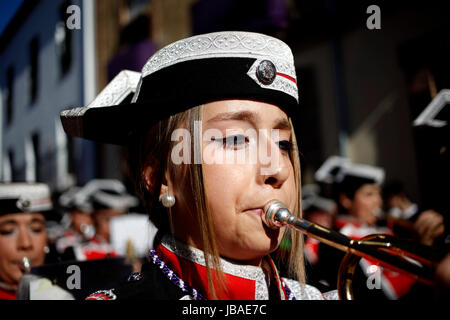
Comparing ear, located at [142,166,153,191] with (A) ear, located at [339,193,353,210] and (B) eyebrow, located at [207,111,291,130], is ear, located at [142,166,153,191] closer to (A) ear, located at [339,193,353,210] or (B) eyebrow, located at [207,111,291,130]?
(B) eyebrow, located at [207,111,291,130]

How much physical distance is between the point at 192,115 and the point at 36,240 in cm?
196

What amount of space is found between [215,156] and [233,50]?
1.25 ft

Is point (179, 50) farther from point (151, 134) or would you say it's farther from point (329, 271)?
point (329, 271)

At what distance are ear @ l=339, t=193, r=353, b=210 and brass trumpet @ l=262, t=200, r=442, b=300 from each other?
3.91 m

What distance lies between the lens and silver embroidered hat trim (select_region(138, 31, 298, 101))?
4.32 feet

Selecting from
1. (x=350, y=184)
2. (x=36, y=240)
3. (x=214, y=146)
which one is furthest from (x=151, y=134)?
(x=350, y=184)

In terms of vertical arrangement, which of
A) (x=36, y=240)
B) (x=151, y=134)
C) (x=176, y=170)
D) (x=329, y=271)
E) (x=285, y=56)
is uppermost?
(x=285, y=56)

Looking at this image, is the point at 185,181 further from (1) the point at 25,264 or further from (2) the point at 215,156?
(1) the point at 25,264

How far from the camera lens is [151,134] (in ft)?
4.73

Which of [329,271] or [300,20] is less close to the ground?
[300,20]

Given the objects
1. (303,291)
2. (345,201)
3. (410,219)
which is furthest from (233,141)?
(345,201)

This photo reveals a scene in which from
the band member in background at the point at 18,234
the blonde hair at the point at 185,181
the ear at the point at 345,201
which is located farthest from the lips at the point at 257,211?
the ear at the point at 345,201

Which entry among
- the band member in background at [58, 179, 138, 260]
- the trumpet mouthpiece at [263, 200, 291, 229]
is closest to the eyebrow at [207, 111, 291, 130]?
the trumpet mouthpiece at [263, 200, 291, 229]

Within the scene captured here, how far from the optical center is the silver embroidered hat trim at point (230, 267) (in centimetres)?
130
